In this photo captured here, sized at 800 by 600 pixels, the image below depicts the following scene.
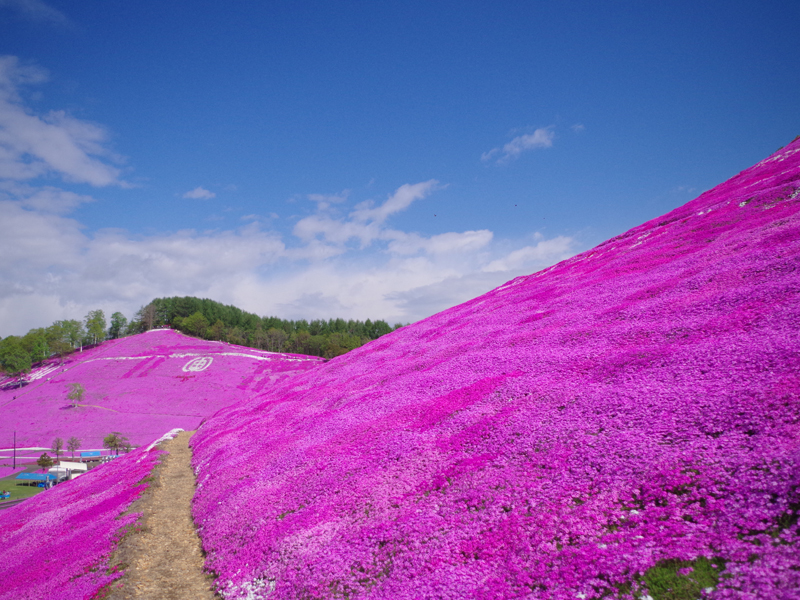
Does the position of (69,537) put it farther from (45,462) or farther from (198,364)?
(198,364)

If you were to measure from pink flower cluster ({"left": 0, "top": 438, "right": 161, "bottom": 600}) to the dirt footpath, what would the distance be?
585 mm

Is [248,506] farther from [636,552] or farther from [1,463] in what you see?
[1,463]

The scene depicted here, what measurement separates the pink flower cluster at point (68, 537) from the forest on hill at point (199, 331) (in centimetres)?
9369

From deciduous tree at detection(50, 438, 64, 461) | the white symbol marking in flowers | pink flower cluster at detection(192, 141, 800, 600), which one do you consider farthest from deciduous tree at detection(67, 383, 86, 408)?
pink flower cluster at detection(192, 141, 800, 600)

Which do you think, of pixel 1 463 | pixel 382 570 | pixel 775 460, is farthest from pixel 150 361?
pixel 775 460

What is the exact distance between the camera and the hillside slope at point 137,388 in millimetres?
70312

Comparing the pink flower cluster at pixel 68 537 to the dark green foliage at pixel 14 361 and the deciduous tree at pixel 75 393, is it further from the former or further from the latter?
the dark green foliage at pixel 14 361

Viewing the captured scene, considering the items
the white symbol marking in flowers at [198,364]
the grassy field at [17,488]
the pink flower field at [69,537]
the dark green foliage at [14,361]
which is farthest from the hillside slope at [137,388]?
the pink flower field at [69,537]

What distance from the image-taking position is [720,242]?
2300 centimetres

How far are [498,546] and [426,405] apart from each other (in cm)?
888

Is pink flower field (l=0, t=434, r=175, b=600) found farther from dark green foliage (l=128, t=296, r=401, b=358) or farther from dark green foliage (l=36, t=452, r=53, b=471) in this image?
dark green foliage (l=128, t=296, r=401, b=358)

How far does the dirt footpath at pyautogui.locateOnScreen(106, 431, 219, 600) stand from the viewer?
36.3 ft

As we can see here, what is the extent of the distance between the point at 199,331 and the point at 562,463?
161412mm

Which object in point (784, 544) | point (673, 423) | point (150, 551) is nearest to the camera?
point (784, 544)
